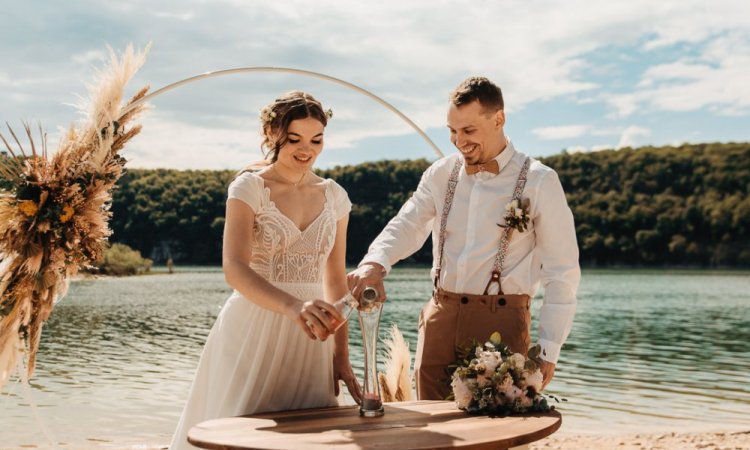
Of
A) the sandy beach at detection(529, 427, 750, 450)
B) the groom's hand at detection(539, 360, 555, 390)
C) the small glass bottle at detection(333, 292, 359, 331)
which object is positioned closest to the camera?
the small glass bottle at detection(333, 292, 359, 331)

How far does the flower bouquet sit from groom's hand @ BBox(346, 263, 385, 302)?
423mm

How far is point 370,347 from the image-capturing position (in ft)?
9.25

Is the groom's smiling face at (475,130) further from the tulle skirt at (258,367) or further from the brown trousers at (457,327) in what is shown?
the tulle skirt at (258,367)

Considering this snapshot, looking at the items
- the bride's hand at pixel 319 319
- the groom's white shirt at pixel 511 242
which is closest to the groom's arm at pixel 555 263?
the groom's white shirt at pixel 511 242

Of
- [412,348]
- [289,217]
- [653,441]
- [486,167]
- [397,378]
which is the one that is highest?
[486,167]

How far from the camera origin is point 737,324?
984 inches

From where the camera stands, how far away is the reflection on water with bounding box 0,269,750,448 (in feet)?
32.2

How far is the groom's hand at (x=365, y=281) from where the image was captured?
2.89 m

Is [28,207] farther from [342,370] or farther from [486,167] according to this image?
[486,167]

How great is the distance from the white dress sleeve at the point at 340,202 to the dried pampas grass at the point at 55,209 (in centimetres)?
117

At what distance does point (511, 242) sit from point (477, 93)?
2.13ft

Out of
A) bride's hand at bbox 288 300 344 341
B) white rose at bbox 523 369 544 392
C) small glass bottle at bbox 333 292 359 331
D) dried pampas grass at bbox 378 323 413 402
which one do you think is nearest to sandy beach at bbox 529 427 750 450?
dried pampas grass at bbox 378 323 413 402

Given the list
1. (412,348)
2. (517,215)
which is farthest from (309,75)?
(412,348)

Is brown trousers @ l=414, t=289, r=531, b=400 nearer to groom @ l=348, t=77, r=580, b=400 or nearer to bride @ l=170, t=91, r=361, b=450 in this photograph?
groom @ l=348, t=77, r=580, b=400
